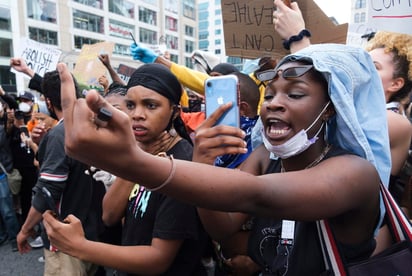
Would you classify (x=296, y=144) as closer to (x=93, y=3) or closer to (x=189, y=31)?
(x=93, y=3)

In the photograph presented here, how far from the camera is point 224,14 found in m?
2.24

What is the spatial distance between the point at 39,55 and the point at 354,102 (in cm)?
418

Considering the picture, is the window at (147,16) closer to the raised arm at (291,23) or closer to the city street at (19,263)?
the city street at (19,263)

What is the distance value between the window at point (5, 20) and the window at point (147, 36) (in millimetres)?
16950

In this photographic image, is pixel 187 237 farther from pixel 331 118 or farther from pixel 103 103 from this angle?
pixel 103 103

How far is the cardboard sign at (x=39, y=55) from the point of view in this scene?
13.6 ft

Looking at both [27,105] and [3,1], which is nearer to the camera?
[27,105]

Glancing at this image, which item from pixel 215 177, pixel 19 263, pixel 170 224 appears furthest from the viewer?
pixel 19 263

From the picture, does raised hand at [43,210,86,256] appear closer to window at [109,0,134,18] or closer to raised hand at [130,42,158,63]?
raised hand at [130,42,158,63]

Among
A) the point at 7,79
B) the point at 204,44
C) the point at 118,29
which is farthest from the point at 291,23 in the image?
the point at 204,44

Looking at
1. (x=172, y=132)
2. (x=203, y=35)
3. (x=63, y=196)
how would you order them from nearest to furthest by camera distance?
(x=172, y=132) → (x=63, y=196) → (x=203, y=35)

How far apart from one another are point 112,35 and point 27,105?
1405 inches

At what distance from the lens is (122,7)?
40344mm

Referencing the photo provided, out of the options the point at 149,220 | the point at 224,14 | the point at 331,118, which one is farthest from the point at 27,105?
the point at 331,118
